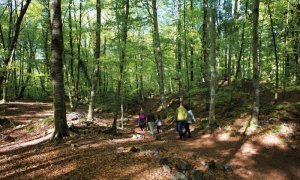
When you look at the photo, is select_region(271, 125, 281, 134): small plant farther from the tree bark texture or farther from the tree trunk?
the tree trunk

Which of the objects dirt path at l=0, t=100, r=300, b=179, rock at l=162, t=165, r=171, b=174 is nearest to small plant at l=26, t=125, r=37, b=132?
dirt path at l=0, t=100, r=300, b=179

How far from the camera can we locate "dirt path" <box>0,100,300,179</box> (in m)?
6.72

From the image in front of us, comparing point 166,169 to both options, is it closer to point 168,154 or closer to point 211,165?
point 168,154

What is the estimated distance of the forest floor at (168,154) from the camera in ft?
22.4

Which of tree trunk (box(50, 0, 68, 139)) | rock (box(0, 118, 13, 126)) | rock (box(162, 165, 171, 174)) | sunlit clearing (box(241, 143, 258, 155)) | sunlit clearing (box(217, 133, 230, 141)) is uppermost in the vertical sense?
tree trunk (box(50, 0, 68, 139))

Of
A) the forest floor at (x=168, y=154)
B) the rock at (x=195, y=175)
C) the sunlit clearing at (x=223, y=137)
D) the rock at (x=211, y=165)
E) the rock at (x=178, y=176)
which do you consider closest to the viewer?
the rock at (x=178, y=176)

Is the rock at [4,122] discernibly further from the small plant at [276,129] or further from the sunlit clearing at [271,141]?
the small plant at [276,129]

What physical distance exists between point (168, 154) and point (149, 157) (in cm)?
91

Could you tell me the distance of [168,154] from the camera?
342 inches

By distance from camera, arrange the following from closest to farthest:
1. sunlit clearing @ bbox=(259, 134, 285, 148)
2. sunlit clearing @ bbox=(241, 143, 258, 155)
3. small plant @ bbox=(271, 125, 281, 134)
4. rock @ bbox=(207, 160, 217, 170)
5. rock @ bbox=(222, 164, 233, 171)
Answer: rock @ bbox=(207, 160, 217, 170), rock @ bbox=(222, 164, 233, 171), sunlit clearing @ bbox=(241, 143, 258, 155), sunlit clearing @ bbox=(259, 134, 285, 148), small plant @ bbox=(271, 125, 281, 134)

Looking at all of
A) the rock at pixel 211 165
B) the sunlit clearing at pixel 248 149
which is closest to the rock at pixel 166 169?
the rock at pixel 211 165

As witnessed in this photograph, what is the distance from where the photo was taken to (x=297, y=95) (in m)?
17.6

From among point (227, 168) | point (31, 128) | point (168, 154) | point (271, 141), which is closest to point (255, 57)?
point (271, 141)

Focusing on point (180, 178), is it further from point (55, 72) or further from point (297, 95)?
point (297, 95)
